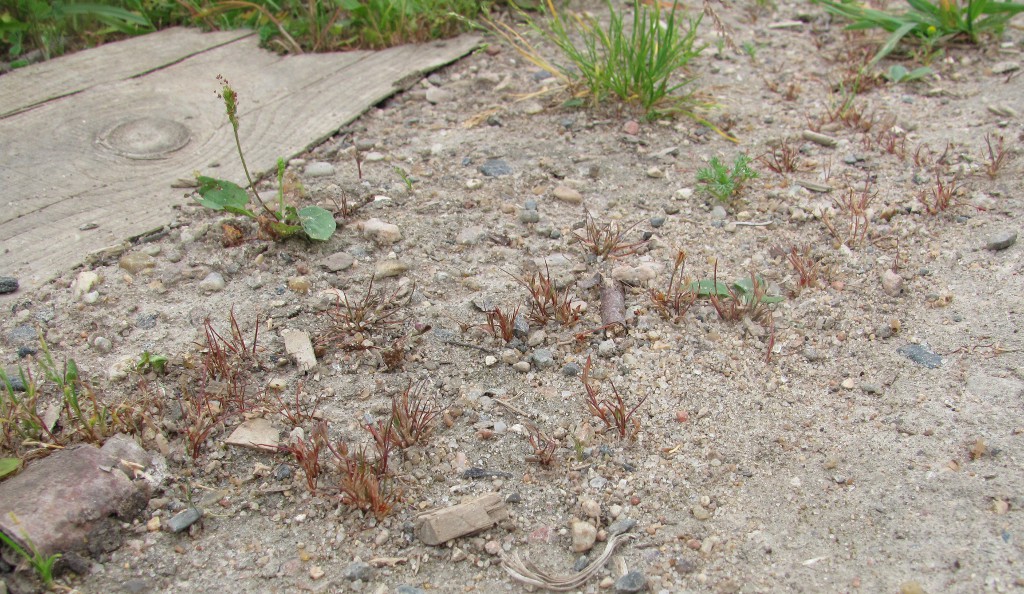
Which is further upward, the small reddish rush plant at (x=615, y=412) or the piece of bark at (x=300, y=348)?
the piece of bark at (x=300, y=348)

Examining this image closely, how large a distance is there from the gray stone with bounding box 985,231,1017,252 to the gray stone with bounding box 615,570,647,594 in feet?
6.36

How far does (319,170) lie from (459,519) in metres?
1.92

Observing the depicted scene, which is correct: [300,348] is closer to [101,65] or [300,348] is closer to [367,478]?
[367,478]

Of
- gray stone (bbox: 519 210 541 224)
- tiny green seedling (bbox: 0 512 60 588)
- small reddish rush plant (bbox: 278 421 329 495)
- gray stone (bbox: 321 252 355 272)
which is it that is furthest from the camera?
gray stone (bbox: 519 210 541 224)

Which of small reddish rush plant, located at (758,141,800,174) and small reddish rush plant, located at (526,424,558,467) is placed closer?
small reddish rush plant, located at (526,424,558,467)

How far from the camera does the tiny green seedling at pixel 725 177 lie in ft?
11.1

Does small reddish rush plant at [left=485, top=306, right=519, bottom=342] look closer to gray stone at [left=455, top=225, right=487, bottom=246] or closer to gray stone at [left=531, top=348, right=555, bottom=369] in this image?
gray stone at [left=531, top=348, right=555, bottom=369]

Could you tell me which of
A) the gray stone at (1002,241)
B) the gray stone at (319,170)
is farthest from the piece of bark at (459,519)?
the gray stone at (1002,241)

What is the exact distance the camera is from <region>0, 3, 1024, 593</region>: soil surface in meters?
2.15

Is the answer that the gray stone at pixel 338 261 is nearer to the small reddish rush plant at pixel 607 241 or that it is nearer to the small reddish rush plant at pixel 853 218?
the small reddish rush plant at pixel 607 241

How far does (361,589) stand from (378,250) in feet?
4.72

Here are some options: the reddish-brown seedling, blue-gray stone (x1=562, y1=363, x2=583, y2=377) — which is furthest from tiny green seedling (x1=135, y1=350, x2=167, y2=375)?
the reddish-brown seedling

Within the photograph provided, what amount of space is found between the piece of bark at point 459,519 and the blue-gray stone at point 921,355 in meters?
1.42

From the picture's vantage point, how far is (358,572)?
6.92 ft
